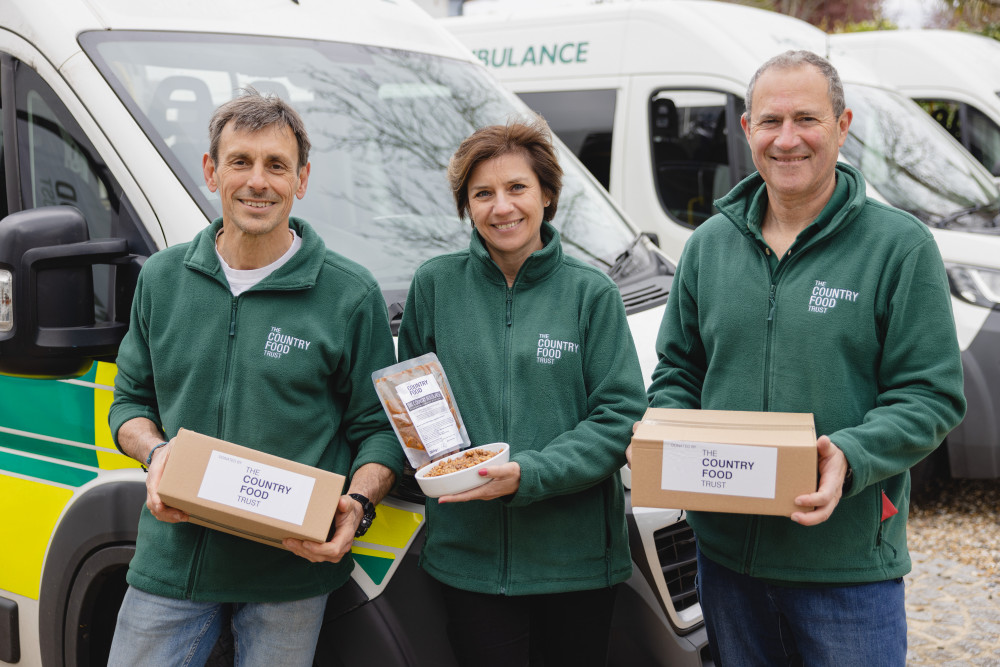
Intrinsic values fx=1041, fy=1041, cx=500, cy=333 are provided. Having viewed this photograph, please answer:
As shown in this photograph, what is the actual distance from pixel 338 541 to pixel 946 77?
8.96 m

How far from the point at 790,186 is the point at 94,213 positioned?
191 cm

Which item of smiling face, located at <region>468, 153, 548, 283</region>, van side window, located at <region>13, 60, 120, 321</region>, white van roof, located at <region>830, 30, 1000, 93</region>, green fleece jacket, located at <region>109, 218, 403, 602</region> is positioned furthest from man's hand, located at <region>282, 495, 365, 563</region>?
white van roof, located at <region>830, 30, 1000, 93</region>

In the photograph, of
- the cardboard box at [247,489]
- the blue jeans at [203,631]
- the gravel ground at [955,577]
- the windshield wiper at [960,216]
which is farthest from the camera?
the windshield wiper at [960,216]

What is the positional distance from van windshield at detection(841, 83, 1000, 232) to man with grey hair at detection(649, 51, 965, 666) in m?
4.16

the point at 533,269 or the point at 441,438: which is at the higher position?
the point at 533,269

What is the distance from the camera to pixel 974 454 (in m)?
5.29

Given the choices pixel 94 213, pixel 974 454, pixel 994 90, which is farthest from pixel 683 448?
pixel 994 90

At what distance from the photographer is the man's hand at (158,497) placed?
2.18 m

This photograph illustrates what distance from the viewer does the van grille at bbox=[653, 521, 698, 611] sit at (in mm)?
2666

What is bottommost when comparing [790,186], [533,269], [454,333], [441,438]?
[441,438]

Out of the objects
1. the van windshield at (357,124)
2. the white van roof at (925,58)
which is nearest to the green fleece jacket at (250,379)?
the van windshield at (357,124)

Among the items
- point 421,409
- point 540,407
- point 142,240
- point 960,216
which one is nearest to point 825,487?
point 540,407

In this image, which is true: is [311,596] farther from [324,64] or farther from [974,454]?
[974,454]

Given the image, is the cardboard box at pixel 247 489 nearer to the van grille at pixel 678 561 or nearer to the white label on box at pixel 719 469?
the white label on box at pixel 719 469
